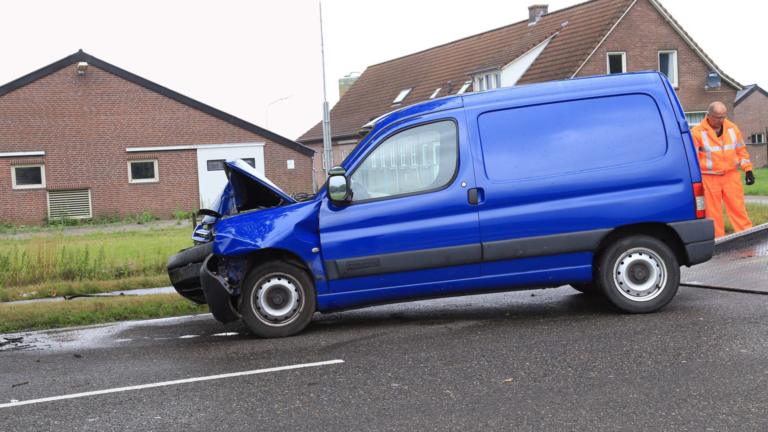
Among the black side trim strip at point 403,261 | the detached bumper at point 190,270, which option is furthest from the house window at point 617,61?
the detached bumper at point 190,270

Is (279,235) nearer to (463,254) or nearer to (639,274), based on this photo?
(463,254)

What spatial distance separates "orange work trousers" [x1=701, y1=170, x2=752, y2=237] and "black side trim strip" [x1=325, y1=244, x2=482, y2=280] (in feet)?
18.5

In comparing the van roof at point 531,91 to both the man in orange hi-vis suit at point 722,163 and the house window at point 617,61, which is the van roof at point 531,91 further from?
the house window at point 617,61

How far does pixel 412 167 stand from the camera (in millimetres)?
7262

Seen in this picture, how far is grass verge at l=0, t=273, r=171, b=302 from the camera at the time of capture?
11298 mm

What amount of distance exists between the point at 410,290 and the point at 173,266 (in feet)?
8.11

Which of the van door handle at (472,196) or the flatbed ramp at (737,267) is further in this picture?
the flatbed ramp at (737,267)

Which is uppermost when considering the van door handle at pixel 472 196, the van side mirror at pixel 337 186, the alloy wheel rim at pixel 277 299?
the van side mirror at pixel 337 186

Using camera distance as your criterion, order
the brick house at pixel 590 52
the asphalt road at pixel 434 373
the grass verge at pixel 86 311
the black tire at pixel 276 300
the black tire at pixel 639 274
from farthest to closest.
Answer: the brick house at pixel 590 52
the grass verge at pixel 86 311
the black tire at pixel 639 274
the black tire at pixel 276 300
the asphalt road at pixel 434 373

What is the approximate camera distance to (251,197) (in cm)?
796

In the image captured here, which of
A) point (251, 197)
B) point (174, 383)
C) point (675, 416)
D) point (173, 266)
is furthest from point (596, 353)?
point (173, 266)

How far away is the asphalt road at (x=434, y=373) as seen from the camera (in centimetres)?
458

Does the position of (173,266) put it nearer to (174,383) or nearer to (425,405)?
(174,383)

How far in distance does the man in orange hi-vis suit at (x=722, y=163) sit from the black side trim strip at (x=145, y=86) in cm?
2772
